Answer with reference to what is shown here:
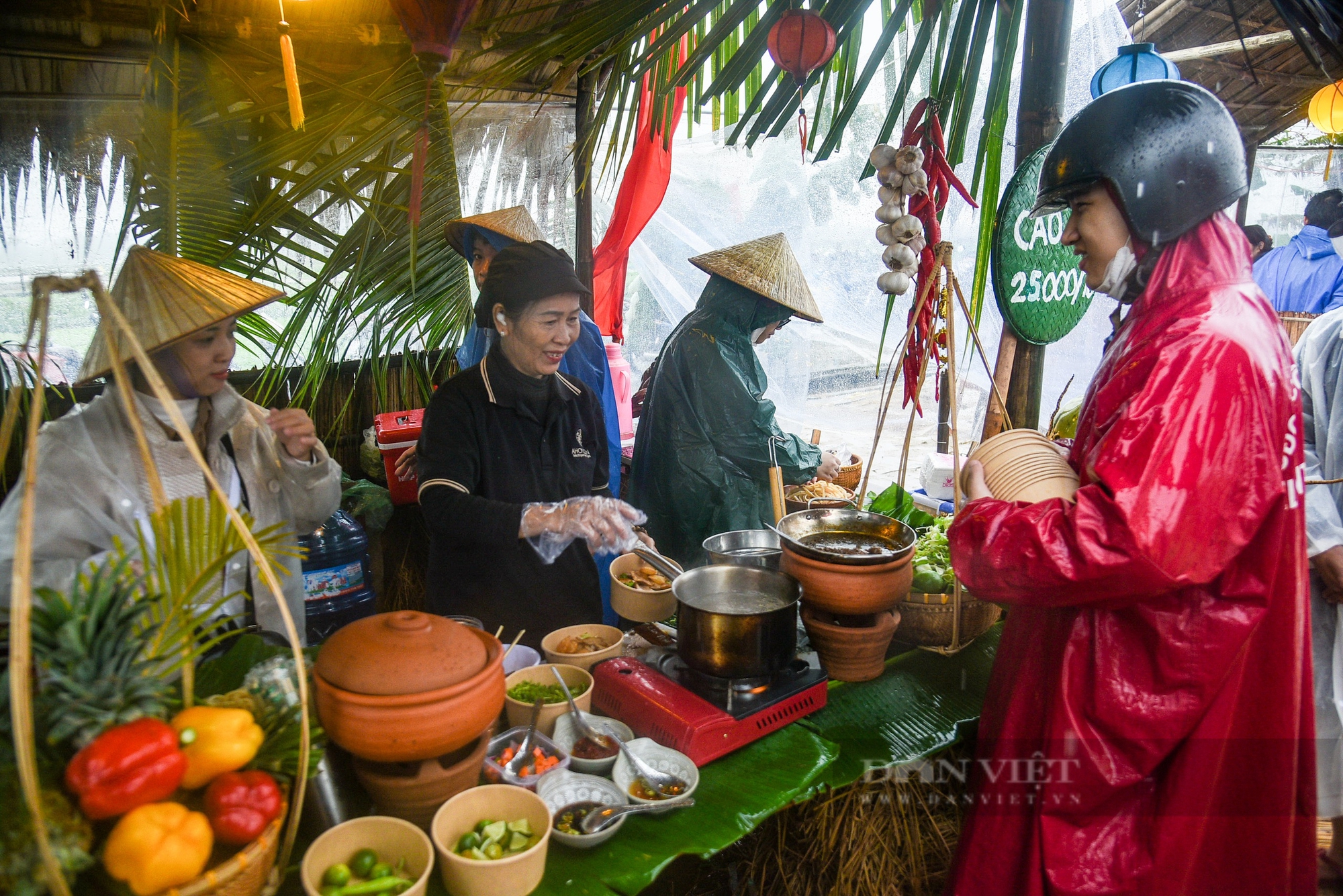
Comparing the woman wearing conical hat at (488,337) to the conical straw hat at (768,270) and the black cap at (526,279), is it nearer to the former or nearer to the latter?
the conical straw hat at (768,270)

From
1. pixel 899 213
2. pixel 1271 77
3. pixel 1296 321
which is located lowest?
pixel 1296 321

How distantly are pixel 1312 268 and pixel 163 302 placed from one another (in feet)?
26.6

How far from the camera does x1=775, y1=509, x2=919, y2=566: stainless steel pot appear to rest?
2.30 metres

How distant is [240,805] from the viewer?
1.10 metres

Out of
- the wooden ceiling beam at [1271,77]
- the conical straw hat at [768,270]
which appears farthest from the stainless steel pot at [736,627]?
the wooden ceiling beam at [1271,77]

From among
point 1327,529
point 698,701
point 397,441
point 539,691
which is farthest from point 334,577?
point 1327,529

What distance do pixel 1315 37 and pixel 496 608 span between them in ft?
10.7

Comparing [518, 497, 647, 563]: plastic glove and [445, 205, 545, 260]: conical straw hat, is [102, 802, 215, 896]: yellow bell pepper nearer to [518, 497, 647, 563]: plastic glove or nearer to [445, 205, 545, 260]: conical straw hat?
[518, 497, 647, 563]: plastic glove

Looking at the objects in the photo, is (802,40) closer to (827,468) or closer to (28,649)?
(827,468)

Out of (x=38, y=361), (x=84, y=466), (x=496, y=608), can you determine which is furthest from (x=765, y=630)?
(x=84, y=466)

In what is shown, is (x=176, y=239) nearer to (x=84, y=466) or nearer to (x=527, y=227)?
(x=527, y=227)

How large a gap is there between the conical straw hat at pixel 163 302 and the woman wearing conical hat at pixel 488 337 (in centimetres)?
181

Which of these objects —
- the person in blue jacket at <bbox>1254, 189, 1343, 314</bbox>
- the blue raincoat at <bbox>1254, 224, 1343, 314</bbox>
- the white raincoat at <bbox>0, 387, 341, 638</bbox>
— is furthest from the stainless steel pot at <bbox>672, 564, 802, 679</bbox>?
the person in blue jacket at <bbox>1254, 189, 1343, 314</bbox>

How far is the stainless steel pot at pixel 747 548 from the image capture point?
7.91ft
